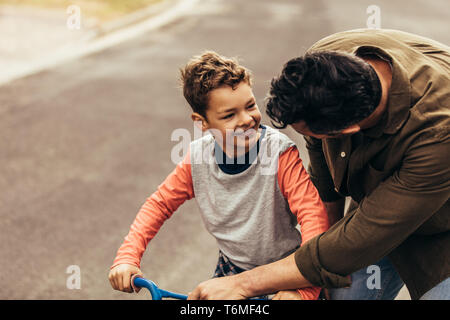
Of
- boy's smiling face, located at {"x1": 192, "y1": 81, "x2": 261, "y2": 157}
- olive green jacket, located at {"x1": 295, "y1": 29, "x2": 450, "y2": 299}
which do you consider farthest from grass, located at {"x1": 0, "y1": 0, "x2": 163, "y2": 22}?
olive green jacket, located at {"x1": 295, "y1": 29, "x2": 450, "y2": 299}

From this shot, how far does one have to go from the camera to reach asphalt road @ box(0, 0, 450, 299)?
3.98 meters

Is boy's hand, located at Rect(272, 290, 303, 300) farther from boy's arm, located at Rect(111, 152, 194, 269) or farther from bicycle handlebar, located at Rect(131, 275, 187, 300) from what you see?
boy's arm, located at Rect(111, 152, 194, 269)

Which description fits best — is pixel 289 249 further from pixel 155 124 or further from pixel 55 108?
pixel 55 108

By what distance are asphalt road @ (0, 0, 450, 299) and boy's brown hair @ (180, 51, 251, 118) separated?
199cm

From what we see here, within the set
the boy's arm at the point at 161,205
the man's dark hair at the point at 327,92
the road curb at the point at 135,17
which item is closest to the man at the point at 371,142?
the man's dark hair at the point at 327,92

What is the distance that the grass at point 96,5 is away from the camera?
12852 mm

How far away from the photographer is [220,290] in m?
1.81

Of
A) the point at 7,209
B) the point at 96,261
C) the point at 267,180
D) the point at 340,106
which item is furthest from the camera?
the point at 7,209

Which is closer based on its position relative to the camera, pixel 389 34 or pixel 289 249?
pixel 389 34

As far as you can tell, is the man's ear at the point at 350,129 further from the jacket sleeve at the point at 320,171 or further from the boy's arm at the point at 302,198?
the jacket sleeve at the point at 320,171

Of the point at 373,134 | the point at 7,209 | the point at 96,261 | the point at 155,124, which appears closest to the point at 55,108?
the point at 155,124

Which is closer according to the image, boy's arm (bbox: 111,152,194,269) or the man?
the man

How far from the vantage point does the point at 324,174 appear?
2.29 m

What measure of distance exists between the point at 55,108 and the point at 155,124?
1555mm
